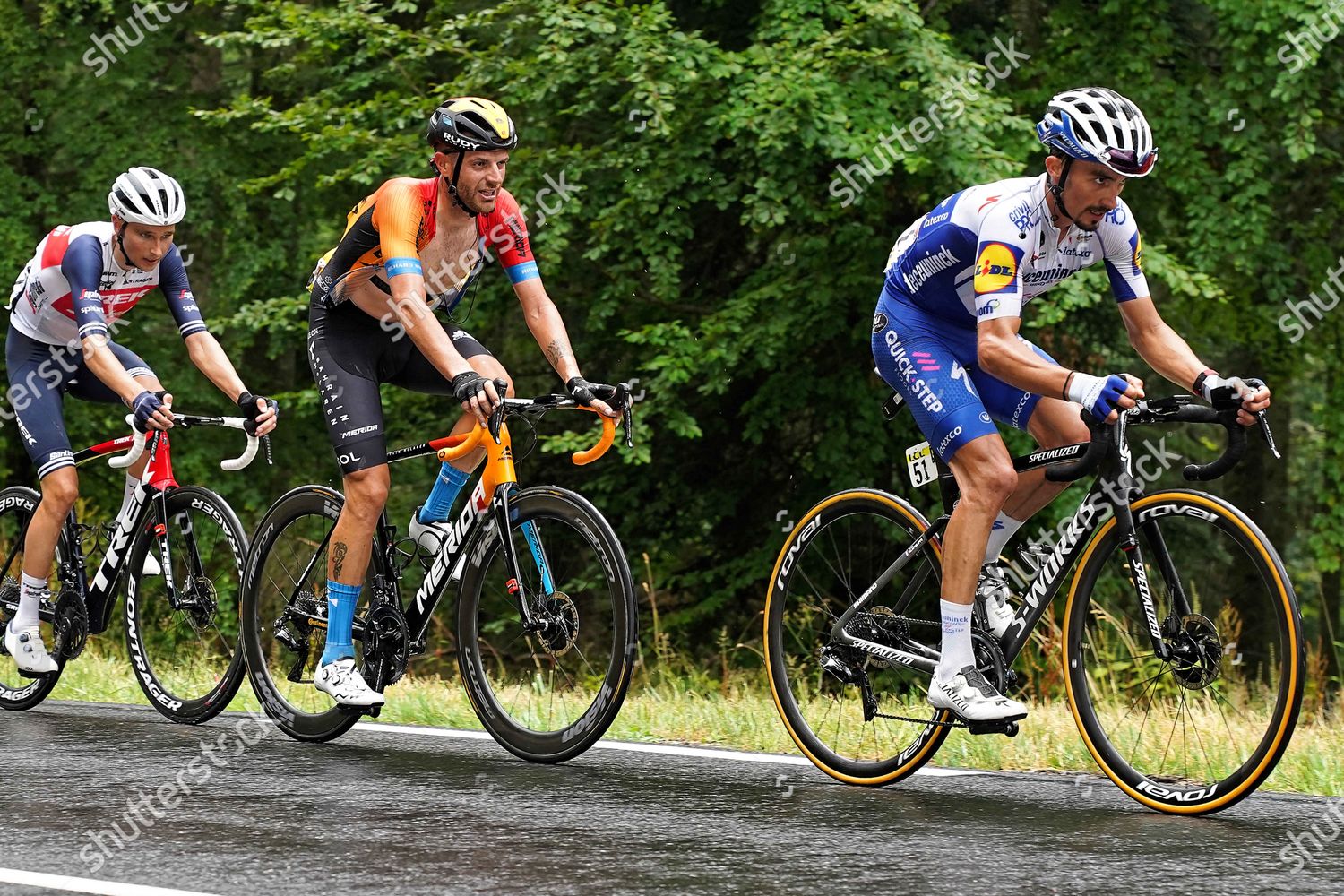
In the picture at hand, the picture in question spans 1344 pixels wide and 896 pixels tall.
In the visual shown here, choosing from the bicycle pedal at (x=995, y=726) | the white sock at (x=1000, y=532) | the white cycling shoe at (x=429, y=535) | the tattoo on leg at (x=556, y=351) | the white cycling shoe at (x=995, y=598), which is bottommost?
the bicycle pedal at (x=995, y=726)

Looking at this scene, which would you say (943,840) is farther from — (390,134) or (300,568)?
(390,134)

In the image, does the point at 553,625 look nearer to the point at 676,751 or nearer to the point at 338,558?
the point at 676,751

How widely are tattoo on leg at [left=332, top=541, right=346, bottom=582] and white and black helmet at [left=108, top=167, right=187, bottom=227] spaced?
70.1 inches

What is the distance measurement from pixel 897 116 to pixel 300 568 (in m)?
7.08

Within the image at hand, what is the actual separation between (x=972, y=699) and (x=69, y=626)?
4.36m

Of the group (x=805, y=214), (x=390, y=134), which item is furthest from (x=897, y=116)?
(x=390, y=134)

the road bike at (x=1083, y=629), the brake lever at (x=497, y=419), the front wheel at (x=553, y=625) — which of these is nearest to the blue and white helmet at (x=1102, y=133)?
the road bike at (x=1083, y=629)

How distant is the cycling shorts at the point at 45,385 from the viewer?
24.9 feet

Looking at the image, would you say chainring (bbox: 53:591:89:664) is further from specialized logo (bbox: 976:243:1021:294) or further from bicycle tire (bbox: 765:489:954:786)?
specialized logo (bbox: 976:243:1021:294)

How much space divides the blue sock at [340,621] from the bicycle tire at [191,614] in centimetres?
77

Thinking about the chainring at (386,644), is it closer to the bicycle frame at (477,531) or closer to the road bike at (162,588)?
the bicycle frame at (477,531)

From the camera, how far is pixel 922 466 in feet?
18.7

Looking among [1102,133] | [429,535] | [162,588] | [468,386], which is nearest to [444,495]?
A: [429,535]

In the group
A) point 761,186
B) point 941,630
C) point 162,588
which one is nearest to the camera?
point 941,630
